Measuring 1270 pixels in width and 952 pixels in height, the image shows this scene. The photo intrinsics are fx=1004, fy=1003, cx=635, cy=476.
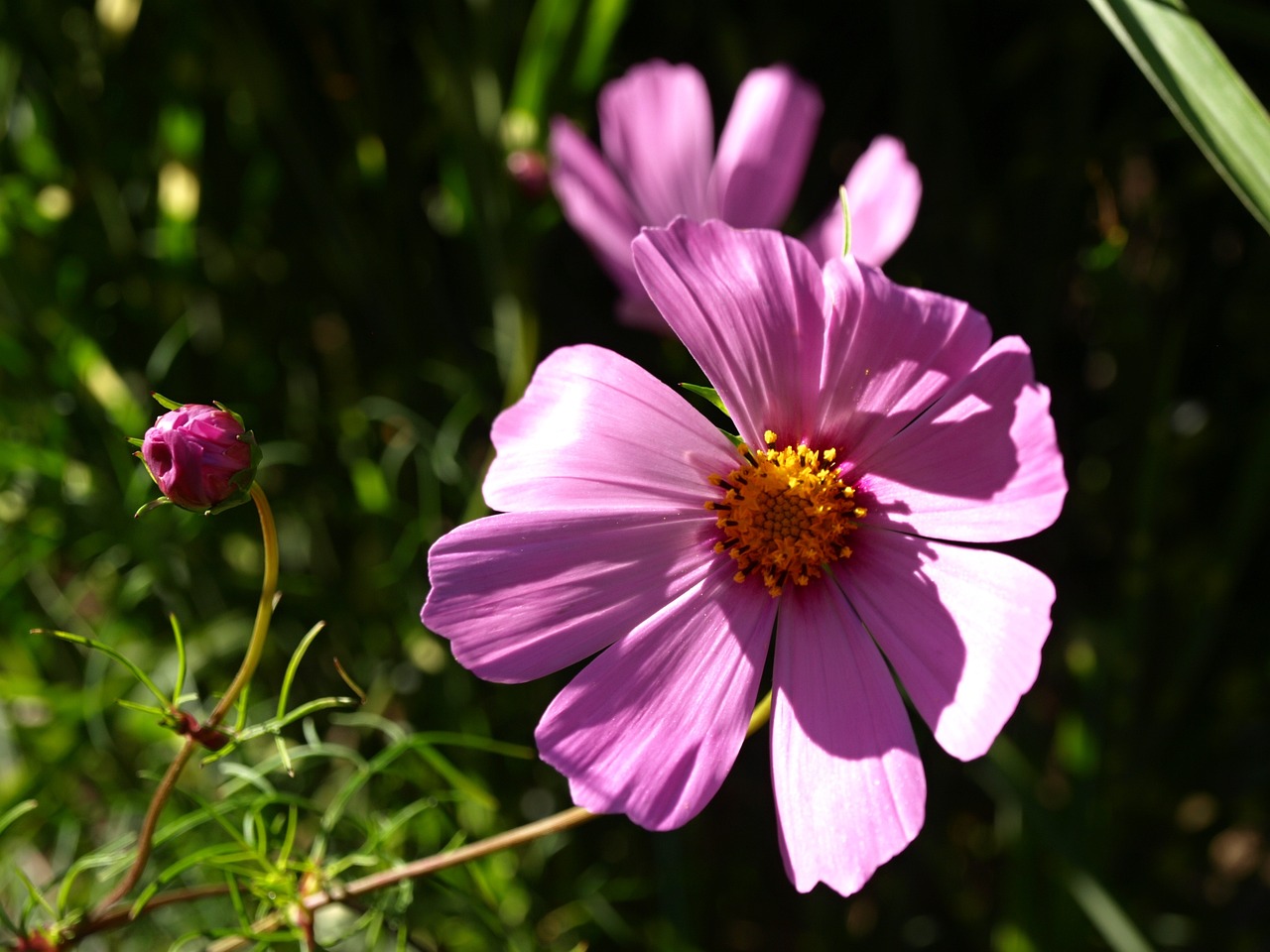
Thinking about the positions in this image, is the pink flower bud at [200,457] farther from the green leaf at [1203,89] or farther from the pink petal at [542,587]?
the green leaf at [1203,89]

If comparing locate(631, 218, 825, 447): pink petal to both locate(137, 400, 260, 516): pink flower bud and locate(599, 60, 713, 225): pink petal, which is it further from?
locate(599, 60, 713, 225): pink petal

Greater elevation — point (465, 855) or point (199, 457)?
point (199, 457)

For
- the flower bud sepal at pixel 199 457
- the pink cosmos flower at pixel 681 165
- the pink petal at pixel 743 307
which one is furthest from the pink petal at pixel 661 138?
the flower bud sepal at pixel 199 457

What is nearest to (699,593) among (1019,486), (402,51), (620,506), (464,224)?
(620,506)

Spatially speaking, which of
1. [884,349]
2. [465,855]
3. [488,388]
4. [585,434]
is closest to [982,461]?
[884,349]

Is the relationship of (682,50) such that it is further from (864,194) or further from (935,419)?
(935,419)

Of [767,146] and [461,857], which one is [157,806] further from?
[767,146]
